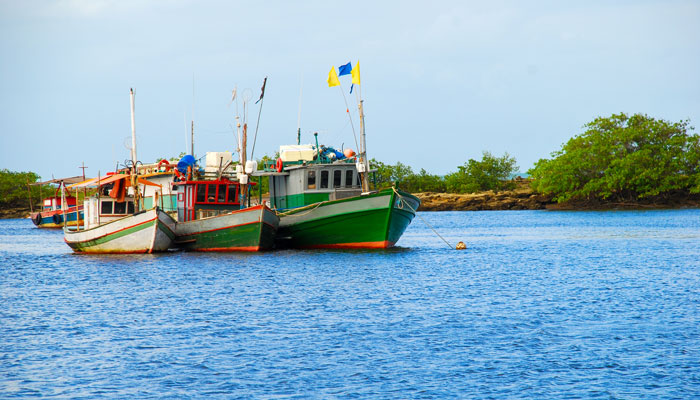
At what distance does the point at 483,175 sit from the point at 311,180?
114 metres

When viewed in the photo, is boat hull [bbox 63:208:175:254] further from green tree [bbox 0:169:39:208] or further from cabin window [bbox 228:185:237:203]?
green tree [bbox 0:169:39:208]

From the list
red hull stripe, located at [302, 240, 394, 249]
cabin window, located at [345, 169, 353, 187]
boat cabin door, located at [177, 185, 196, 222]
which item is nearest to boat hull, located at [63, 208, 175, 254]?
boat cabin door, located at [177, 185, 196, 222]

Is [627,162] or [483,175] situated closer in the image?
[627,162]

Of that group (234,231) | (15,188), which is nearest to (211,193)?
(234,231)

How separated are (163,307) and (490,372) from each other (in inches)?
528

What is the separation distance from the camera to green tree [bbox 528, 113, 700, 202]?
387 ft

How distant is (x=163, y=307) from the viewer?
89.2ft

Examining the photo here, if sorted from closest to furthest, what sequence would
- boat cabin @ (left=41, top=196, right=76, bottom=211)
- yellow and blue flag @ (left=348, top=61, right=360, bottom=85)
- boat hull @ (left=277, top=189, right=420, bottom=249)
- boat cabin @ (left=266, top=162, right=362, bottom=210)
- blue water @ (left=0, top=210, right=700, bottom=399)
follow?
1. blue water @ (left=0, top=210, right=700, bottom=399)
2. boat hull @ (left=277, top=189, right=420, bottom=249)
3. yellow and blue flag @ (left=348, top=61, right=360, bottom=85)
4. boat cabin @ (left=266, top=162, right=362, bottom=210)
5. boat cabin @ (left=41, top=196, right=76, bottom=211)

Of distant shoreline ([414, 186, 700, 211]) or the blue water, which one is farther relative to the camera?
distant shoreline ([414, 186, 700, 211])

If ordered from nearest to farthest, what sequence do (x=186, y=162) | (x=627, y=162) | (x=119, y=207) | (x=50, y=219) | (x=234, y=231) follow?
(x=234, y=231), (x=186, y=162), (x=119, y=207), (x=50, y=219), (x=627, y=162)

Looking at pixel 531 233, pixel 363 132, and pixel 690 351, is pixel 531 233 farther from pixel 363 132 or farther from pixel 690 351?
pixel 690 351

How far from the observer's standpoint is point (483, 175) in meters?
156

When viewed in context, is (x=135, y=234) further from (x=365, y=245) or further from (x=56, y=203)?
(x=56, y=203)

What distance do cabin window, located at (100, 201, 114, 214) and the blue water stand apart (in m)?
4.37
